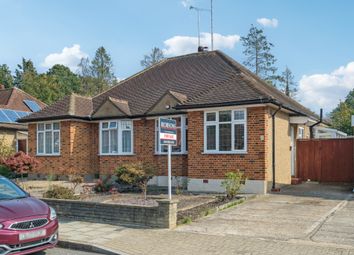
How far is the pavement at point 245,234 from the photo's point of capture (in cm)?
802

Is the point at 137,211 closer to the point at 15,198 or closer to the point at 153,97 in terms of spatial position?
the point at 15,198

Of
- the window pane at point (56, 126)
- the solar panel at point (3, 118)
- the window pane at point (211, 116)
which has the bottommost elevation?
the window pane at point (56, 126)

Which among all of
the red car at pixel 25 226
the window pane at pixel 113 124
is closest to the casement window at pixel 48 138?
the window pane at pixel 113 124

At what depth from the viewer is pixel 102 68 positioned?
211ft

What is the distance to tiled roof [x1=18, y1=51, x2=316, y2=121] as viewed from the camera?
1772 centimetres

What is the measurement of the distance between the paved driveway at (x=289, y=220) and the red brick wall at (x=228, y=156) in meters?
1.47

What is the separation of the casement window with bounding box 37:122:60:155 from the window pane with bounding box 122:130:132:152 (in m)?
3.76

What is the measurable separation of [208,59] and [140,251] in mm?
16065

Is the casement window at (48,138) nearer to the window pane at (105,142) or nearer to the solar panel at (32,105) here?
the window pane at (105,142)

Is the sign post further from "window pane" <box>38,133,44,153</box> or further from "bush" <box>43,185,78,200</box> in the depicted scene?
"window pane" <box>38,133,44,153</box>

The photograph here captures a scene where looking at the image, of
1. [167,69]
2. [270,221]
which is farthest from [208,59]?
[270,221]

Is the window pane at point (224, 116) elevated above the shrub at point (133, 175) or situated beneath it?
elevated above

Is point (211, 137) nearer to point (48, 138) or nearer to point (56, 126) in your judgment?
point (56, 126)

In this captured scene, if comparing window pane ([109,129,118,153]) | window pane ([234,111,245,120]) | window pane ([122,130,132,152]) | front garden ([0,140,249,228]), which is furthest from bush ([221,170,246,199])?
window pane ([109,129,118,153])
